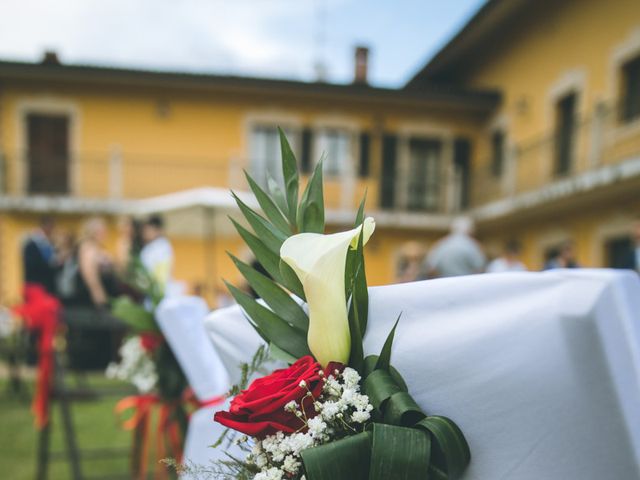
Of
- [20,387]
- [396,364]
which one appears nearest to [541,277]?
[396,364]

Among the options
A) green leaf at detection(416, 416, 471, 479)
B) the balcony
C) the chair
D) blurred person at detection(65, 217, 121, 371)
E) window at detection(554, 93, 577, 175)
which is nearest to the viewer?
green leaf at detection(416, 416, 471, 479)

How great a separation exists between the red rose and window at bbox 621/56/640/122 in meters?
12.2

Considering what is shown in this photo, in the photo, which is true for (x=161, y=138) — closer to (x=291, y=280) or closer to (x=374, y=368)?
(x=291, y=280)

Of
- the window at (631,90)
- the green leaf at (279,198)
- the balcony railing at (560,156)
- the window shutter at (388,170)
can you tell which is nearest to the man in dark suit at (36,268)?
the green leaf at (279,198)

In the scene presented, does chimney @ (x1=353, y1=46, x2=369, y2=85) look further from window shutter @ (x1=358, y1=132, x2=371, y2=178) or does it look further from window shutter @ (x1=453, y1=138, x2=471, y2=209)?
window shutter @ (x1=453, y1=138, x2=471, y2=209)

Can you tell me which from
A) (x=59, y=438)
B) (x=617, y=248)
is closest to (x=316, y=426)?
(x=59, y=438)

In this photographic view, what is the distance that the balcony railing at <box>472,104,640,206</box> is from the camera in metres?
11.3

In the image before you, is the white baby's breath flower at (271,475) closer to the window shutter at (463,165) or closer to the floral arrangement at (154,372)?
the floral arrangement at (154,372)

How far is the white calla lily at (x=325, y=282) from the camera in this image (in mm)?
696

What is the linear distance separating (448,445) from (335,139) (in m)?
17.2

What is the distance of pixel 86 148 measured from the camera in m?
16.8

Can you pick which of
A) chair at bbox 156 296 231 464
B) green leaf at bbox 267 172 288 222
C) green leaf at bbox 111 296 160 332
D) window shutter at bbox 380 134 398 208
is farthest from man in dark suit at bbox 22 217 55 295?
window shutter at bbox 380 134 398 208

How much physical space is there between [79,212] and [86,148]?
1876mm

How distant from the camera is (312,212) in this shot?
0.89 meters
